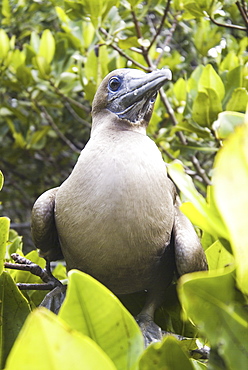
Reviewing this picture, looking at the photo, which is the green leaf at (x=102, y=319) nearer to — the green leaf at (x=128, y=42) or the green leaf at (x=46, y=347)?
the green leaf at (x=46, y=347)

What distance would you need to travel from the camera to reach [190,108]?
2105mm

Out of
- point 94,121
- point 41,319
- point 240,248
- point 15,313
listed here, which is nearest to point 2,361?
point 15,313

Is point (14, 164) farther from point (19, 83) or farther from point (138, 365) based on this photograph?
point (138, 365)

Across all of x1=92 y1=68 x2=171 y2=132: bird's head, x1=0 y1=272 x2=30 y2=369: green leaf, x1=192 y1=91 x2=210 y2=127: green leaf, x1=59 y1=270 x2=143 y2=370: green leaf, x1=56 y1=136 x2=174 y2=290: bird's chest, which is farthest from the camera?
x1=192 y1=91 x2=210 y2=127: green leaf

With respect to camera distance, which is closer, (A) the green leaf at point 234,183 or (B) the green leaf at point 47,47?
(A) the green leaf at point 234,183

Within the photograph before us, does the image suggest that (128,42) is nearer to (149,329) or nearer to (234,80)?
(234,80)

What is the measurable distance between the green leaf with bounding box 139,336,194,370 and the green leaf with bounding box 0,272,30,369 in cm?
43

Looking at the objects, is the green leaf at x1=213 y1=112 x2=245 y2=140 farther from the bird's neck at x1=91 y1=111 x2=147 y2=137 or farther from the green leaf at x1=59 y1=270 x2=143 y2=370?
the bird's neck at x1=91 y1=111 x2=147 y2=137

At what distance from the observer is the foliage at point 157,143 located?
65 centimetres

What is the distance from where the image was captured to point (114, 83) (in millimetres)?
1532

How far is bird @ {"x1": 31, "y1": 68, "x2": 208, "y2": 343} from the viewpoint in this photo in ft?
4.10

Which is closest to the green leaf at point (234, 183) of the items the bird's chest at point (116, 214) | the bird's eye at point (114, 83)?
the bird's chest at point (116, 214)

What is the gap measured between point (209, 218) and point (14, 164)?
131 inches

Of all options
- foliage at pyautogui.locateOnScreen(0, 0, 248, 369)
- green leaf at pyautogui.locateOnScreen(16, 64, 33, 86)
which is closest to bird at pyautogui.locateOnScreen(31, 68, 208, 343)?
foliage at pyautogui.locateOnScreen(0, 0, 248, 369)
